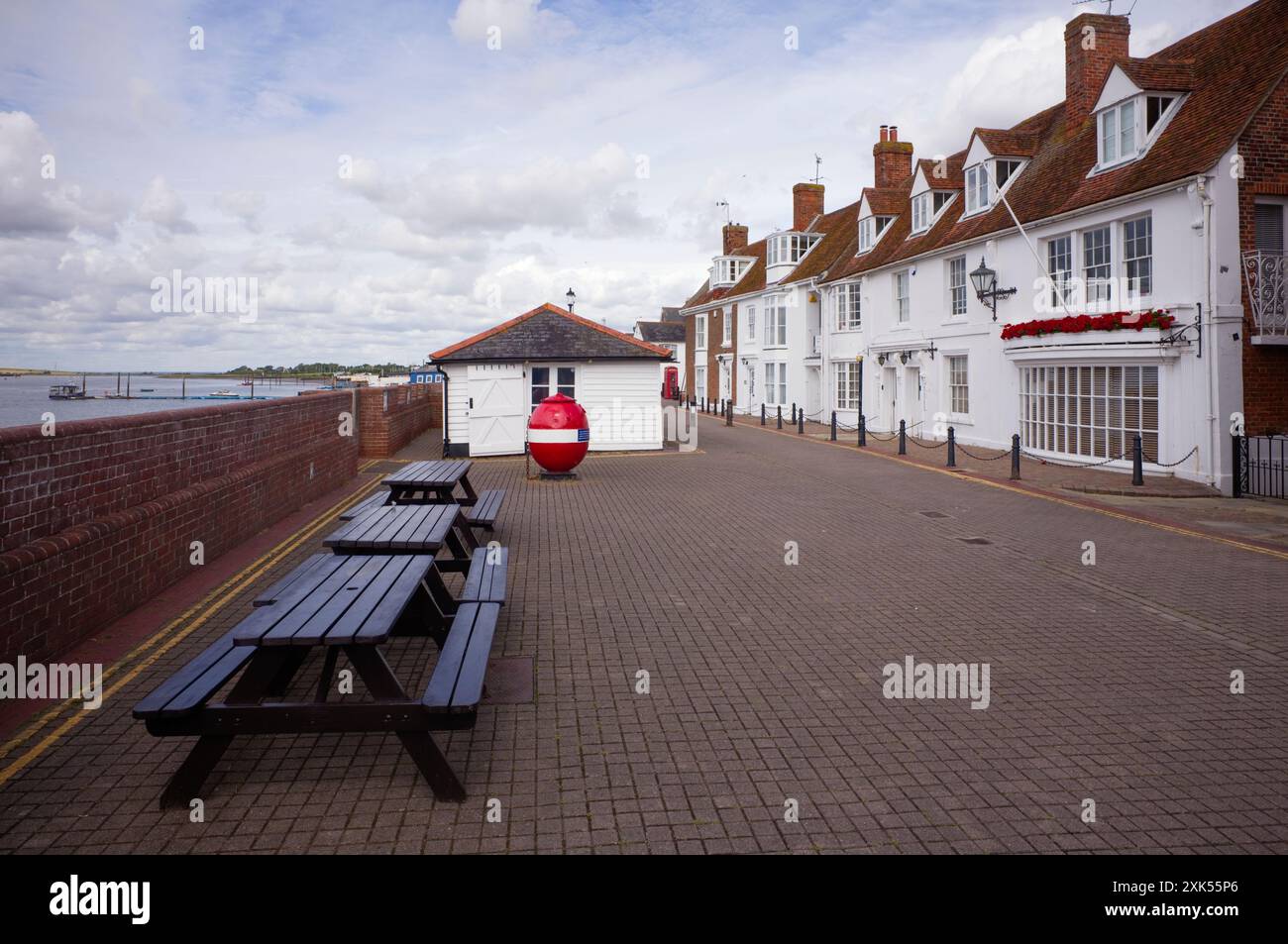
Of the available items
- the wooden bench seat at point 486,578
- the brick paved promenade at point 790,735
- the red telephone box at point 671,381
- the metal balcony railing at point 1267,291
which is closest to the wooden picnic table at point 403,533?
the wooden bench seat at point 486,578

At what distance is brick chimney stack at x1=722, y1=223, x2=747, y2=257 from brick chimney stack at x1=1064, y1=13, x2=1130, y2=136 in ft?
106

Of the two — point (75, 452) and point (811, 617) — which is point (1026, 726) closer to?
point (811, 617)

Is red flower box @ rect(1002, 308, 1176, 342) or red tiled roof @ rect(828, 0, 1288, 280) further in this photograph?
red flower box @ rect(1002, 308, 1176, 342)

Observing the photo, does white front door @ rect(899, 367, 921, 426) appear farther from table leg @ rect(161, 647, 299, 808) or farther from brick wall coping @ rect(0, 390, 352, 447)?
table leg @ rect(161, 647, 299, 808)

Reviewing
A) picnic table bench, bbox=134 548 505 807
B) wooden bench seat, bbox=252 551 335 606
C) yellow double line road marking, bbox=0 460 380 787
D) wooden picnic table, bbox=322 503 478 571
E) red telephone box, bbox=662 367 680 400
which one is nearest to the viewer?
picnic table bench, bbox=134 548 505 807

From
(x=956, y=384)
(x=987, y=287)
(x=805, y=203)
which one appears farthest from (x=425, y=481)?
(x=805, y=203)

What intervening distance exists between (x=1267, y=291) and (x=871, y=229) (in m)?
17.8

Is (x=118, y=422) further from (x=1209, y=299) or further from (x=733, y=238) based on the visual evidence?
(x=733, y=238)

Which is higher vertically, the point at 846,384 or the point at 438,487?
the point at 846,384

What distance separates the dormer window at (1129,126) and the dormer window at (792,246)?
21.5 m

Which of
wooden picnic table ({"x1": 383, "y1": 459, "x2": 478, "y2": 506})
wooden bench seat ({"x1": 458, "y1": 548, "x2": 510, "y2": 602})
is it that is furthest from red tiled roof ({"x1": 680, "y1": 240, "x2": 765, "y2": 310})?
wooden bench seat ({"x1": 458, "y1": 548, "x2": 510, "y2": 602})

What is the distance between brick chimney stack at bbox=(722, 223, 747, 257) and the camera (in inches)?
2146

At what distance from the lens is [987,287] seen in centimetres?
2320
